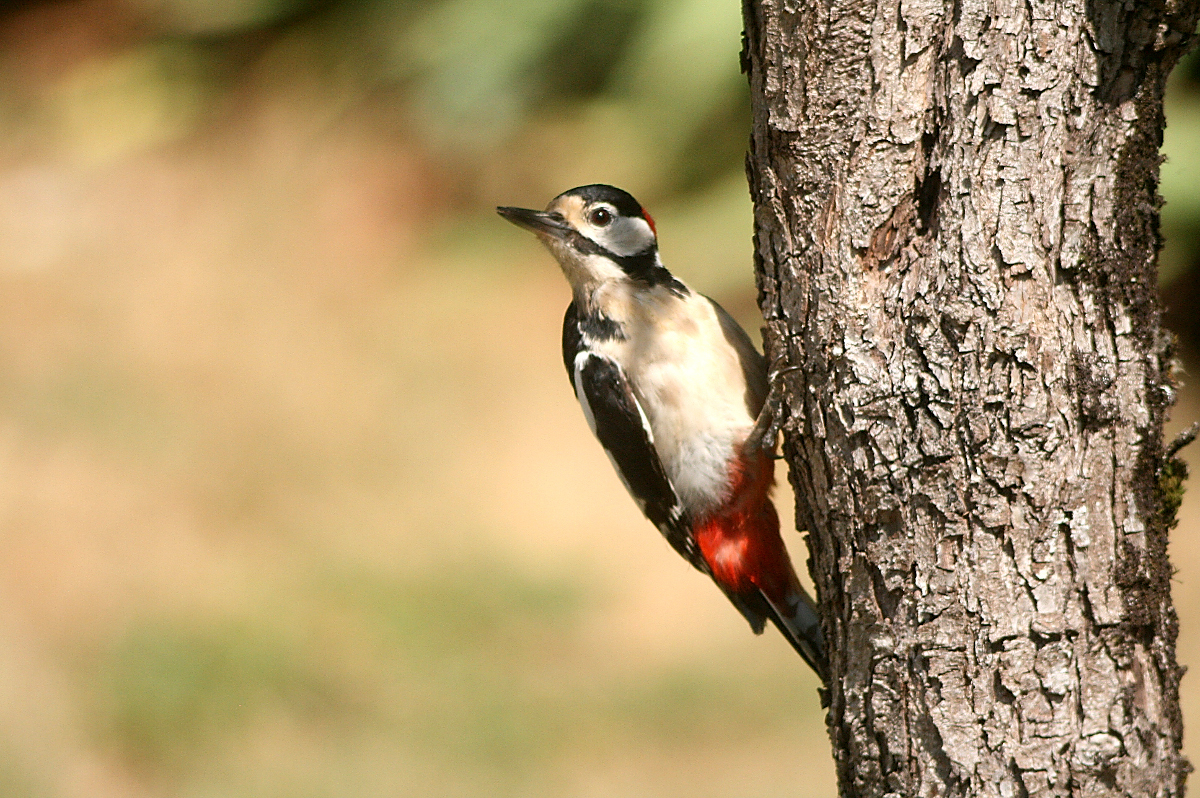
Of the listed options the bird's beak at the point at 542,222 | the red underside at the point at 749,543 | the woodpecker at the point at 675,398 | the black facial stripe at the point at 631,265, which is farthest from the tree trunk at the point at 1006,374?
the bird's beak at the point at 542,222

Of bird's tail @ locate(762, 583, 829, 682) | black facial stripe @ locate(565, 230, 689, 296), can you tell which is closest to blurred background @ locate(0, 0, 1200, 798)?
bird's tail @ locate(762, 583, 829, 682)

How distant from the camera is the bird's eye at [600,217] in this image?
3.42 meters

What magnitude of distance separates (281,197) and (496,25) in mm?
2006

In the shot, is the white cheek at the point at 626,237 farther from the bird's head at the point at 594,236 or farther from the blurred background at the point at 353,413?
the blurred background at the point at 353,413

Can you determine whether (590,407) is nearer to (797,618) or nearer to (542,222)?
(542,222)

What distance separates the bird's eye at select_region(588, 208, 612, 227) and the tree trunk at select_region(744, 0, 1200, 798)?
123 centimetres

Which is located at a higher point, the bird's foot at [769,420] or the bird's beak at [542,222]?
the bird's beak at [542,222]

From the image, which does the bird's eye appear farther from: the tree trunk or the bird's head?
the tree trunk

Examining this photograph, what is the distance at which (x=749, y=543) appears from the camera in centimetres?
334

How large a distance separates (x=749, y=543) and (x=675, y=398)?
1.57 ft

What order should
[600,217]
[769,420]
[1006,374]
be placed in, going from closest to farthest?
[1006,374] < [769,420] < [600,217]

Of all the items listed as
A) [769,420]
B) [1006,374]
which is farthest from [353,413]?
[1006,374]

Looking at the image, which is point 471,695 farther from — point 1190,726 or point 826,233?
point 826,233

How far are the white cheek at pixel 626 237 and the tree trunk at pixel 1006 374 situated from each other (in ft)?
4.03
